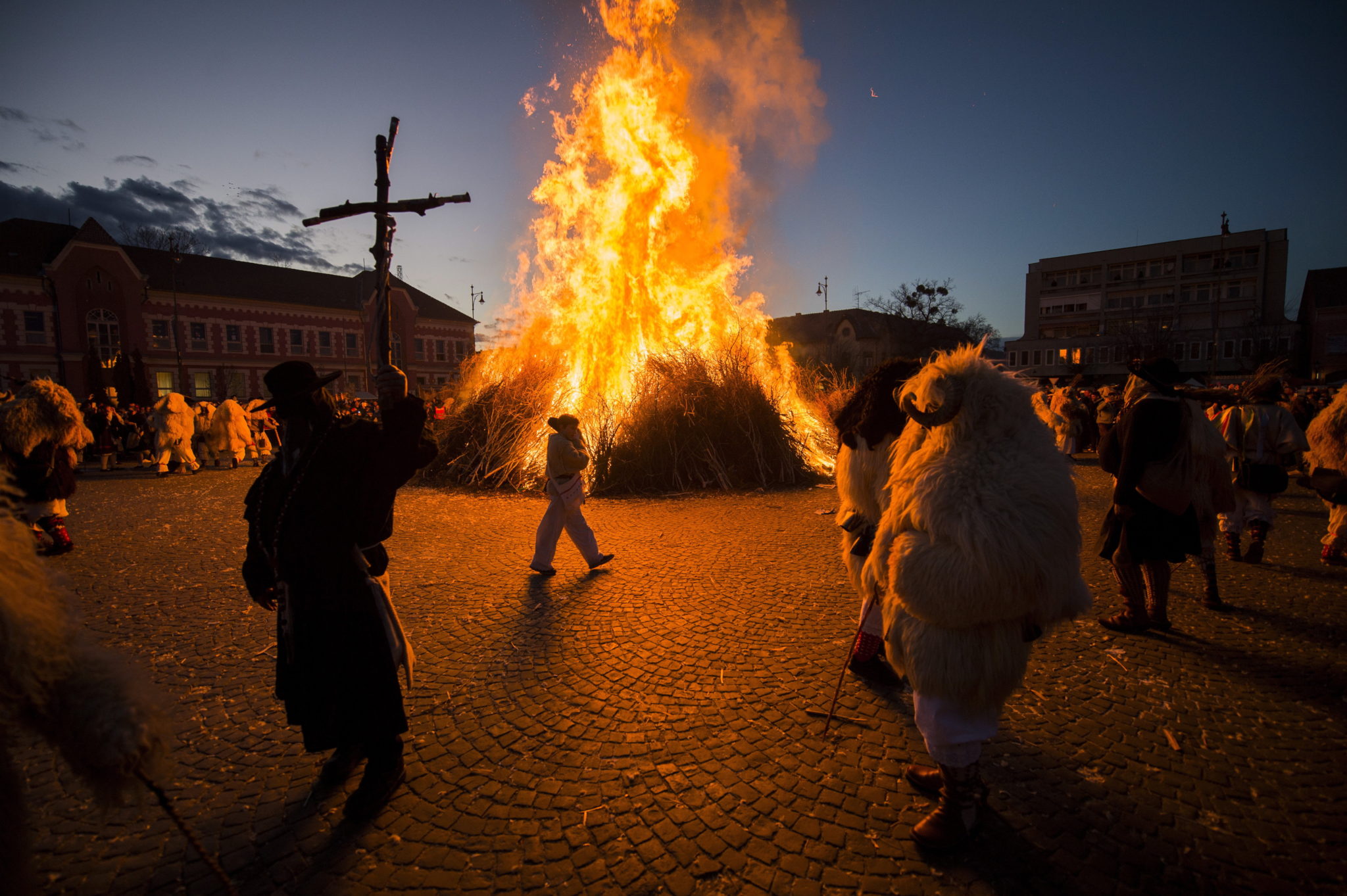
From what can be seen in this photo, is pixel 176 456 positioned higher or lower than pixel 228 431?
lower

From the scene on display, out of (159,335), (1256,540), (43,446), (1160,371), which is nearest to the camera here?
(1160,371)

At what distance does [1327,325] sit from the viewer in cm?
4375

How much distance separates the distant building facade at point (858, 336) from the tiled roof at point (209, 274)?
115 feet

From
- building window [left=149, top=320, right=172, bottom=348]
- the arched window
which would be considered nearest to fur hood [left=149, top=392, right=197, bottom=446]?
the arched window

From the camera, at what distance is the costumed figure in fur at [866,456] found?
10.2 feet

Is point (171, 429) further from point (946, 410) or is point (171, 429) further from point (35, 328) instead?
point (35, 328)

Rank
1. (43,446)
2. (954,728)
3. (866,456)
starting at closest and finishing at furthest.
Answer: (954,728) < (866,456) < (43,446)

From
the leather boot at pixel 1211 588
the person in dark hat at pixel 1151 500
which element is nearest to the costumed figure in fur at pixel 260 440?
the person in dark hat at pixel 1151 500

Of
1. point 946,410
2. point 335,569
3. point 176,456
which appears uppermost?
point 946,410

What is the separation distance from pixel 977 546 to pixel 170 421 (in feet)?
59.8

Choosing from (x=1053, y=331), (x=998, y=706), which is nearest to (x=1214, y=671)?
(x=998, y=706)

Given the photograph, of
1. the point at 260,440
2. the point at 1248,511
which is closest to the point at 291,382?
the point at 1248,511

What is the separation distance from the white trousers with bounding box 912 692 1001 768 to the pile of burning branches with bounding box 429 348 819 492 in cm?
907

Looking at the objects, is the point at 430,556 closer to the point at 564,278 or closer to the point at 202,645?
the point at 202,645
